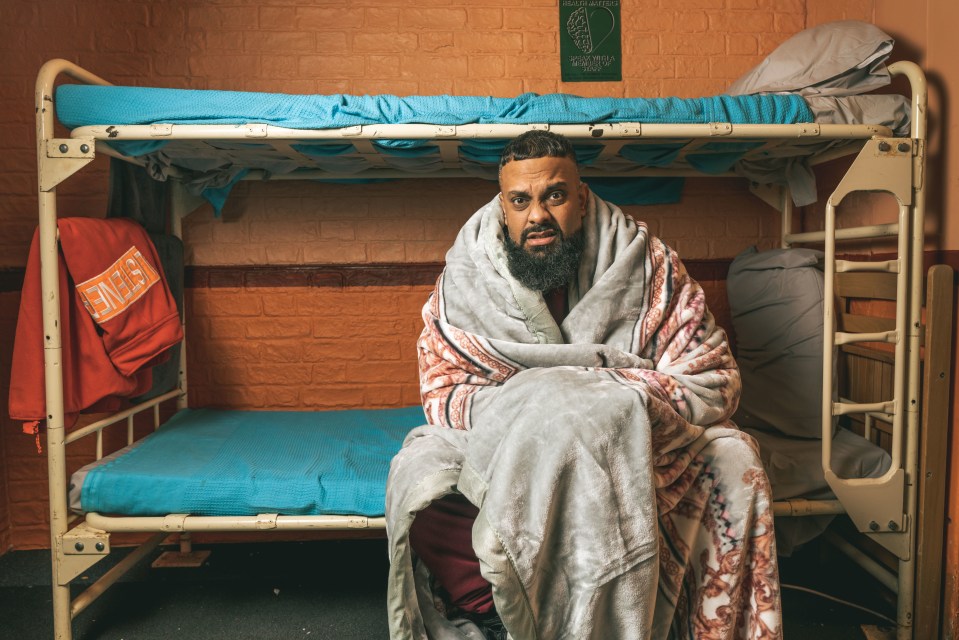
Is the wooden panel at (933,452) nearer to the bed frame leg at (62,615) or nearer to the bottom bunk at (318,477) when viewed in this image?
the bottom bunk at (318,477)

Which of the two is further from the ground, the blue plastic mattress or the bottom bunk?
the blue plastic mattress

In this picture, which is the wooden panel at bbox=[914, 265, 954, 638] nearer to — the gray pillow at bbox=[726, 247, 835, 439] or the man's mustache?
the gray pillow at bbox=[726, 247, 835, 439]

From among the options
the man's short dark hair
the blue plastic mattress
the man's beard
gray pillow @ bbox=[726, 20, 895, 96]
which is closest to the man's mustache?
the man's beard

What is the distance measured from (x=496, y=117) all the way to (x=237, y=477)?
54.7 inches

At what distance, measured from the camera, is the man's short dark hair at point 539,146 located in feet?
6.86

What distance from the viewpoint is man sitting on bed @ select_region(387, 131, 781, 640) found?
1518 mm

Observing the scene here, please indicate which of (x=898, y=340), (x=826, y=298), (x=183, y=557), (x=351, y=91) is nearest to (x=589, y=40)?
(x=351, y=91)

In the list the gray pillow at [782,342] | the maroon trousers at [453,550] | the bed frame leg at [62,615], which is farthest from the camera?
the gray pillow at [782,342]

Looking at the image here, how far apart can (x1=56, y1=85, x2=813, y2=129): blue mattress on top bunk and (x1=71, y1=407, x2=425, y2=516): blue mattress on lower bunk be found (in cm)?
108

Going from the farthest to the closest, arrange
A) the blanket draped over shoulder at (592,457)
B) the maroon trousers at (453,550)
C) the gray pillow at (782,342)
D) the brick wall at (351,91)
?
the brick wall at (351,91) < the gray pillow at (782,342) < the maroon trousers at (453,550) < the blanket draped over shoulder at (592,457)

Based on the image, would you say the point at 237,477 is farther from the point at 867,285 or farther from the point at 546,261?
the point at 867,285

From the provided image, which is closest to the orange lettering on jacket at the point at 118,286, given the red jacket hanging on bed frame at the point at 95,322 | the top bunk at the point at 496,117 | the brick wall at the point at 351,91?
the red jacket hanging on bed frame at the point at 95,322

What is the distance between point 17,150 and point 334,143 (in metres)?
1.51

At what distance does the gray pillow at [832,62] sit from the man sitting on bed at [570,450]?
77 cm
